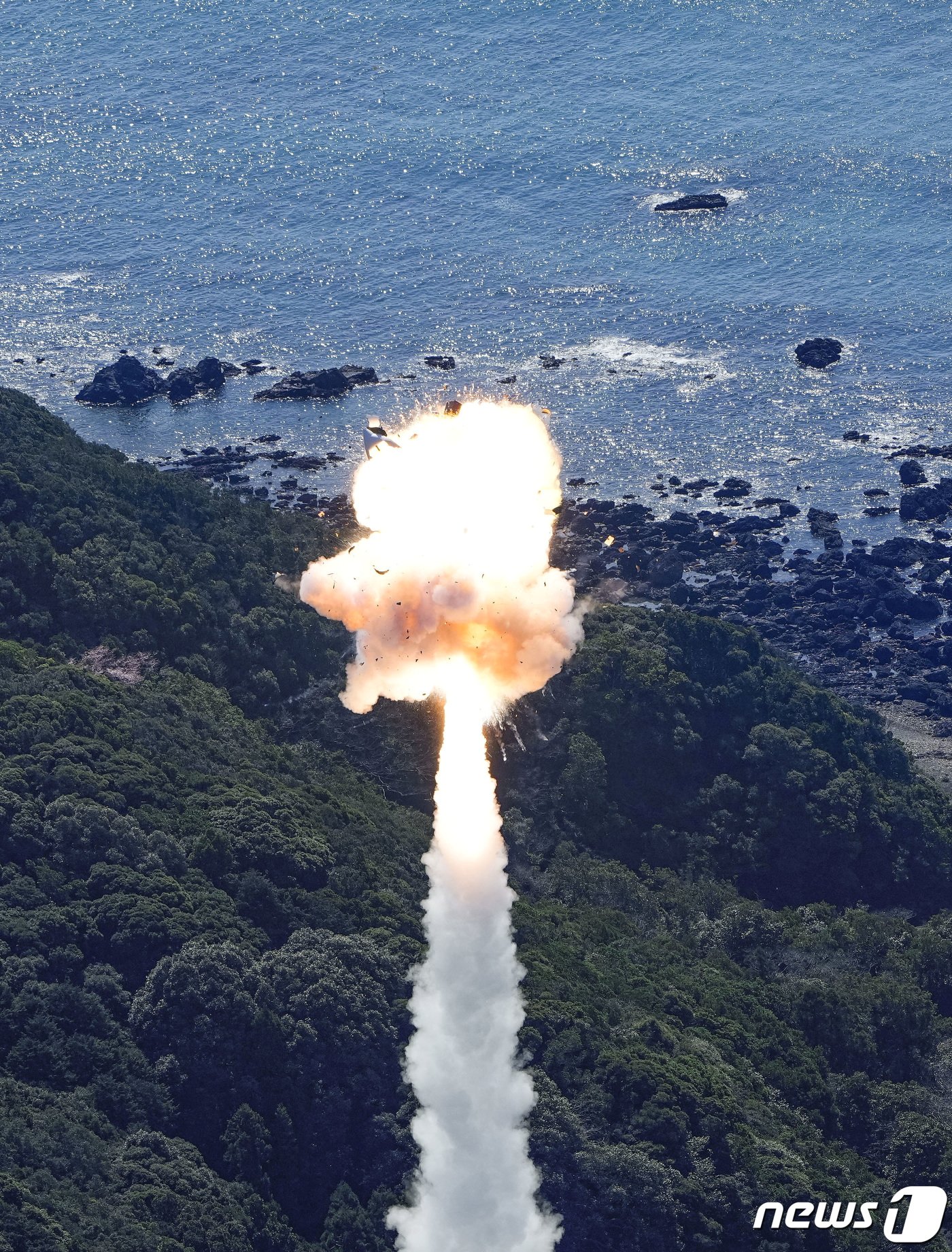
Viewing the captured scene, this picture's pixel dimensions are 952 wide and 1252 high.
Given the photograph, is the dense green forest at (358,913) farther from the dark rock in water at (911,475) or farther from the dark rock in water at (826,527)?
the dark rock in water at (911,475)

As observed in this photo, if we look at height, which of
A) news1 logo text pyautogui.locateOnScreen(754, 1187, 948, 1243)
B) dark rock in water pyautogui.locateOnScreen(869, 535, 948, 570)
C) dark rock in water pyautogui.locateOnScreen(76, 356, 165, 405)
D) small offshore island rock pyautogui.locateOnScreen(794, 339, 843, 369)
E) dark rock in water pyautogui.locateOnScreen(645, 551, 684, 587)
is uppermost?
small offshore island rock pyautogui.locateOnScreen(794, 339, 843, 369)

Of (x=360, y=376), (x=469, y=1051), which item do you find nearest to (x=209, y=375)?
(x=360, y=376)

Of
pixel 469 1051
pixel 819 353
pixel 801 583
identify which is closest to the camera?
pixel 469 1051

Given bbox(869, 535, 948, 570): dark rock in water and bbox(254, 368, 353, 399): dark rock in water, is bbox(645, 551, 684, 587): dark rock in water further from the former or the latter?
bbox(254, 368, 353, 399): dark rock in water

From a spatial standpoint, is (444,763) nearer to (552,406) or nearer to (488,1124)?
(488,1124)

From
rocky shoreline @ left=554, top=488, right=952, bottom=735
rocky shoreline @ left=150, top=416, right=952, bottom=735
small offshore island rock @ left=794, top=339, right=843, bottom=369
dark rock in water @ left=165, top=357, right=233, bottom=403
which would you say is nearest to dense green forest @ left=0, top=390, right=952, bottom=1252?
rocky shoreline @ left=554, top=488, right=952, bottom=735

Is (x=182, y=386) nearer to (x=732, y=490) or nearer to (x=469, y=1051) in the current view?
(x=732, y=490)

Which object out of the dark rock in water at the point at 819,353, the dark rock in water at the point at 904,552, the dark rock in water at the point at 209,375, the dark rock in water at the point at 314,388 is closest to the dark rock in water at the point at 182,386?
the dark rock in water at the point at 209,375
